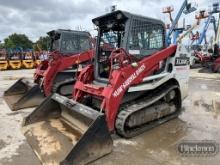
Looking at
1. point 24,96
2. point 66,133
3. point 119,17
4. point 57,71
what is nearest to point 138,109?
point 66,133

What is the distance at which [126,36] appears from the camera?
437cm

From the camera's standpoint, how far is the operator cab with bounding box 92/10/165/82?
173 inches

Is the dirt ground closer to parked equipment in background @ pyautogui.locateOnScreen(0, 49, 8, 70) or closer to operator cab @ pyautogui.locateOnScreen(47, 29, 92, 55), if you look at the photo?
operator cab @ pyautogui.locateOnScreen(47, 29, 92, 55)

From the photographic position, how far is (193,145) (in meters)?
3.93

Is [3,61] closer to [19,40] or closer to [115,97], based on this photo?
[115,97]

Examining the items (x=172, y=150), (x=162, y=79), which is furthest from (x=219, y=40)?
(x=172, y=150)

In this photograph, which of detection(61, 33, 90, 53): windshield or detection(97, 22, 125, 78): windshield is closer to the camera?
detection(97, 22, 125, 78): windshield

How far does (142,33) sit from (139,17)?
33 centimetres

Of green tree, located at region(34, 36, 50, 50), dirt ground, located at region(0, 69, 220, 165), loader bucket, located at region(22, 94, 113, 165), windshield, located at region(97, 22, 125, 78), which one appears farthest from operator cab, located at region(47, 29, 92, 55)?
loader bucket, located at region(22, 94, 113, 165)

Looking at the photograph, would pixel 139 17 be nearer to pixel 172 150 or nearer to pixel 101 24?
pixel 101 24

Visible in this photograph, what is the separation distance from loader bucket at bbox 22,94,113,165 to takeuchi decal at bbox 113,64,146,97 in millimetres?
584

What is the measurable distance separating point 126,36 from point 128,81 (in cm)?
88

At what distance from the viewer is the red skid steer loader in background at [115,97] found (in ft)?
11.2

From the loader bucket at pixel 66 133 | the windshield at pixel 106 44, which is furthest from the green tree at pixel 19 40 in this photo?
the loader bucket at pixel 66 133
